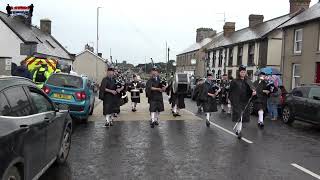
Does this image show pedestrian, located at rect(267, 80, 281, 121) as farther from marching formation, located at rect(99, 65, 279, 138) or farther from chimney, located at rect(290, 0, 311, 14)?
chimney, located at rect(290, 0, 311, 14)

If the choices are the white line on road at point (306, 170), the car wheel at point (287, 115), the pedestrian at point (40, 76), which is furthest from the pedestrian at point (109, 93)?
the white line on road at point (306, 170)

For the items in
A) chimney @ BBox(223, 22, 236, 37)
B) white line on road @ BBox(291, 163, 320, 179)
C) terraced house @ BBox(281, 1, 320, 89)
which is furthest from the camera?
chimney @ BBox(223, 22, 236, 37)

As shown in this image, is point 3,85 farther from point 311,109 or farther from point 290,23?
point 290,23

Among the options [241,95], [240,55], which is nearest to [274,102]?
[241,95]

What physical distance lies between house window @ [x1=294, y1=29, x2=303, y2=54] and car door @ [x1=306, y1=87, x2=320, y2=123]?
1307 centimetres

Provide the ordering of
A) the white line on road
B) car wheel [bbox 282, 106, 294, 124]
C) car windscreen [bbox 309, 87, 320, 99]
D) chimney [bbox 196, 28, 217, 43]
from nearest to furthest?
1. the white line on road
2. car windscreen [bbox 309, 87, 320, 99]
3. car wheel [bbox 282, 106, 294, 124]
4. chimney [bbox 196, 28, 217, 43]

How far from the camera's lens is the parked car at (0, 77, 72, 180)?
4746 millimetres

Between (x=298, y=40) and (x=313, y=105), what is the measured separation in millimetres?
14147

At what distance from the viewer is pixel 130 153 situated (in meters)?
9.23

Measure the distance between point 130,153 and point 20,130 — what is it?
4.32m

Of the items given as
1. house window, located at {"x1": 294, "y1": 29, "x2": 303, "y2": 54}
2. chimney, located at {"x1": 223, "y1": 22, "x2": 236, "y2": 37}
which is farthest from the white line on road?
chimney, located at {"x1": 223, "y1": 22, "x2": 236, "y2": 37}

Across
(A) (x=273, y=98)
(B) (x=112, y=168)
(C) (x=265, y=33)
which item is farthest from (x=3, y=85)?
(C) (x=265, y=33)

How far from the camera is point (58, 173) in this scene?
285 inches

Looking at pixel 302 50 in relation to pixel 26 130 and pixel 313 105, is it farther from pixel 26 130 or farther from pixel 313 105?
pixel 26 130
